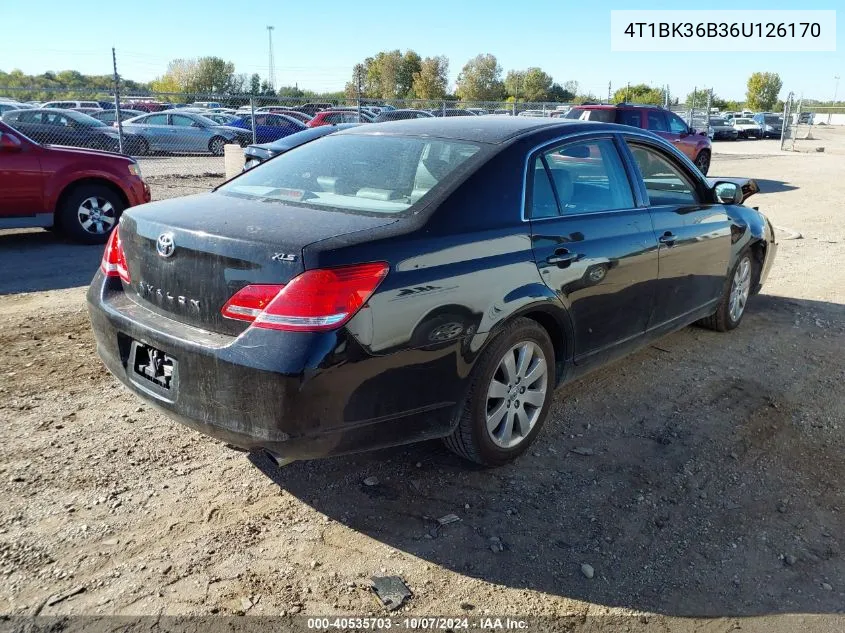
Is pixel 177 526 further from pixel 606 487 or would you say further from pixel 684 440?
pixel 684 440

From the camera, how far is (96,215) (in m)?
8.78

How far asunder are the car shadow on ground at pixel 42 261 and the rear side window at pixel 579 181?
15.7ft

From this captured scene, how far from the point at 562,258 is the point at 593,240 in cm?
33

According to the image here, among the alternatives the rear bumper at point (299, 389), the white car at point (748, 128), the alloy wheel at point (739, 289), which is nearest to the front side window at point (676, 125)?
the alloy wheel at point (739, 289)

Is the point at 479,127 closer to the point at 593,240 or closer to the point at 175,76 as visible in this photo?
the point at 593,240

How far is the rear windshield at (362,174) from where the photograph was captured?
133 inches

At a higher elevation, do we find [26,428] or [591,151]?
[591,151]

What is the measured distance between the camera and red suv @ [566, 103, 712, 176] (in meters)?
15.0

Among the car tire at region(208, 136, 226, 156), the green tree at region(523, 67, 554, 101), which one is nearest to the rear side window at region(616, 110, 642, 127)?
the car tire at region(208, 136, 226, 156)

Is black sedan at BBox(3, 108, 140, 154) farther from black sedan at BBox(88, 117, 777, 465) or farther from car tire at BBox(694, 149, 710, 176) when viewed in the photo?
black sedan at BBox(88, 117, 777, 465)

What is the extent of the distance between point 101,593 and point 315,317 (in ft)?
4.02

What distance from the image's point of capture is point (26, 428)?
3762 mm

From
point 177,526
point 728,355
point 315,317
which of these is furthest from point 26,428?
point 728,355

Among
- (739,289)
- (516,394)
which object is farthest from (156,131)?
(516,394)
